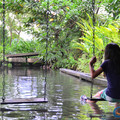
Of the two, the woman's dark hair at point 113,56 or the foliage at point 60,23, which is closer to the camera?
the woman's dark hair at point 113,56

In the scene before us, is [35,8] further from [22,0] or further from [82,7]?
[82,7]

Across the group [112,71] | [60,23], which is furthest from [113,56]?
[60,23]

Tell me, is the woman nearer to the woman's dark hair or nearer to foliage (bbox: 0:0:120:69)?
the woman's dark hair

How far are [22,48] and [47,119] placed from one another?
17.8 meters

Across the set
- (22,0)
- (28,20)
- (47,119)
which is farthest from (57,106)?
(28,20)

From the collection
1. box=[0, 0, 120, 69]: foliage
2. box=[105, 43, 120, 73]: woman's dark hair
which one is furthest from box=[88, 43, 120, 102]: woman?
box=[0, 0, 120, 69]: foliage

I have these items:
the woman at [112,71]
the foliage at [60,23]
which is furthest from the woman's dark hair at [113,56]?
the foliage at [60,23]

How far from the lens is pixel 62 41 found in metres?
15.1

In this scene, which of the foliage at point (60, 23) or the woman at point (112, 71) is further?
the foliage at point (60, 23)

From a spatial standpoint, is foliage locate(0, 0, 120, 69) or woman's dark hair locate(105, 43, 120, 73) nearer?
woman's dark hair locate(105, 43, 120, 73)

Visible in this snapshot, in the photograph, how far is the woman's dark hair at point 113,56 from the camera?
328 centimetres

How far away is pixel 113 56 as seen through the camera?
3.30 m

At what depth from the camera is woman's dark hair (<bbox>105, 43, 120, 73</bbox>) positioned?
328 centimetres

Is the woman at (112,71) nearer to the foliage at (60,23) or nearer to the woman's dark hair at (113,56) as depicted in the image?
the woman's dark hair at (113,56)
